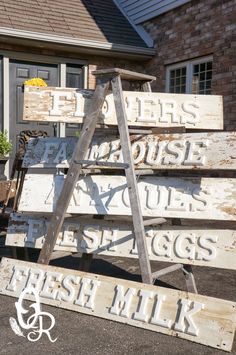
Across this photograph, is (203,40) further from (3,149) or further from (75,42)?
(3,149)

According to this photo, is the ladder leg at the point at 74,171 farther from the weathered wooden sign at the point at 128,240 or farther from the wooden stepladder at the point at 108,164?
the weathered wooden sign at the point at 128,240

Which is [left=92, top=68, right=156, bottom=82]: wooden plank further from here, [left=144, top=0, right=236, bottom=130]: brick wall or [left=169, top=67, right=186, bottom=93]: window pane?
[left=169, top=67, right=186, bottom=93]: window pane

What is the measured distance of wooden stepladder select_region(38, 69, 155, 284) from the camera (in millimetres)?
3449

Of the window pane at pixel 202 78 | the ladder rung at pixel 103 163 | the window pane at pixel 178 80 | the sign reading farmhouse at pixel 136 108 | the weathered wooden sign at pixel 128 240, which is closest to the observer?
the weathered wooden sign at pixel 128 240

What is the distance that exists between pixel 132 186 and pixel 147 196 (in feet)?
0.80

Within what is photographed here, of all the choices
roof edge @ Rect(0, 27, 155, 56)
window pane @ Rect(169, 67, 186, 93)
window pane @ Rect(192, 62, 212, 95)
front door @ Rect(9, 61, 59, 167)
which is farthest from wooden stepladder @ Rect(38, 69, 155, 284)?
window pane @ Rect(169, 67, 186, 93)

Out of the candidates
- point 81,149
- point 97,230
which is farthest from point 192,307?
point 81,149

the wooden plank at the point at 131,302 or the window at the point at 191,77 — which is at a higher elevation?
the window at the point at 191,77

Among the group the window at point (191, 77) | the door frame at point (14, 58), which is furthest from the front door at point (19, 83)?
the window at point (191, 77)

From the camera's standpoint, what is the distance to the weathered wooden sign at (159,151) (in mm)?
3492

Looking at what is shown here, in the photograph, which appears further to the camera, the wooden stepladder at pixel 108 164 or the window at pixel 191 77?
the window at pixel 191 77

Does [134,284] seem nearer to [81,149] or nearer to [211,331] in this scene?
[211,331]

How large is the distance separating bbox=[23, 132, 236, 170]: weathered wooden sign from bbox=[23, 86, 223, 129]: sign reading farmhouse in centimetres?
16

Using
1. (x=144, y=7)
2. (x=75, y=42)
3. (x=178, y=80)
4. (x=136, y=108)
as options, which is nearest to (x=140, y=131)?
(x=136, y=108)
